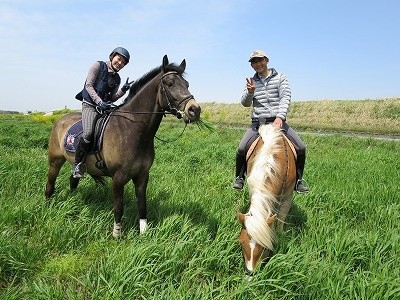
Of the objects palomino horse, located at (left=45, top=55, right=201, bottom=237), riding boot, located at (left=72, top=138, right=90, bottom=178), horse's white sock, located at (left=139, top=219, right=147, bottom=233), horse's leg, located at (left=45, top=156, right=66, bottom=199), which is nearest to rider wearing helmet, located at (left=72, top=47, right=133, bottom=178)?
riding boot, located at (left=72, top=138, right=90, bottom=178)

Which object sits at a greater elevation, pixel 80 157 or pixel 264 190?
pixel 80 157

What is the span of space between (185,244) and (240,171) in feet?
6.18

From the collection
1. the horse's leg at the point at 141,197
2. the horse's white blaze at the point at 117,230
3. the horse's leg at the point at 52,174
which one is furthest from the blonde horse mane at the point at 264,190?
the horse's leg at the point at 52,174

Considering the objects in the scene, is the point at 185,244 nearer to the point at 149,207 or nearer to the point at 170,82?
the point at 149,207

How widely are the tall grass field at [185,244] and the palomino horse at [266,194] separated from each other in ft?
0.82

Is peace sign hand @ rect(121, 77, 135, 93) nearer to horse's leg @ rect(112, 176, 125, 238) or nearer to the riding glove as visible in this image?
the riding glove

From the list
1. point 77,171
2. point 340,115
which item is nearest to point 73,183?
point 77,171

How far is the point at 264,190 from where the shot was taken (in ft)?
12.0

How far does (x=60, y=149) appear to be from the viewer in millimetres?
6133

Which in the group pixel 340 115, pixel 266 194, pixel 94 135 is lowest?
pixel 266 194

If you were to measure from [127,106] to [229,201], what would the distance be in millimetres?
2533

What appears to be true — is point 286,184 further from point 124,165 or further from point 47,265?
point 47,265

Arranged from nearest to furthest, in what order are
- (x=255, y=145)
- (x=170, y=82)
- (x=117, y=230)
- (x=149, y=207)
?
(x=170, y=82) → (x=117, y=230) → (x=255, y=145) → (x=149, y=207)

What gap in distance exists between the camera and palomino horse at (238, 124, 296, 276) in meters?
3.17
